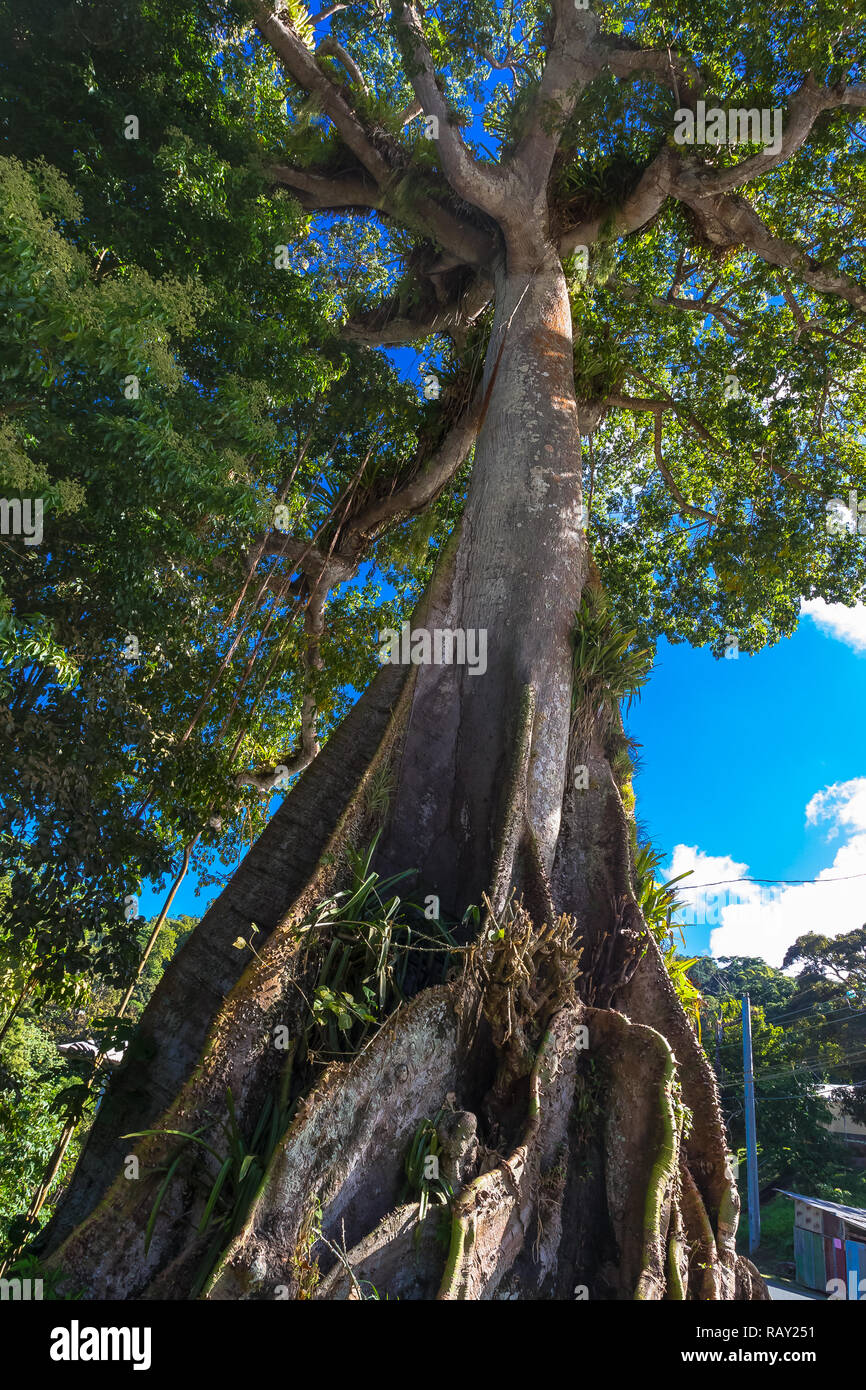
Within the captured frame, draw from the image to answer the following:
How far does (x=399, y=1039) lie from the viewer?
3.30m

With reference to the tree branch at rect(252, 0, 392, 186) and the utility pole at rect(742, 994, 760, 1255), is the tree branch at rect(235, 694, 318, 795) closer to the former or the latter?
the tree branch at rect(252, 0, 392, 186)

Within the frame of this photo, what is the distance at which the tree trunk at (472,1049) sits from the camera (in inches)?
118

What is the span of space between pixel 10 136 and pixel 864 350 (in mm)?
7949

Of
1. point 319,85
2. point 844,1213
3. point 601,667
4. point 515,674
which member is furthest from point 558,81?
point 844,1213

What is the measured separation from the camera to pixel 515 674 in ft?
16.0

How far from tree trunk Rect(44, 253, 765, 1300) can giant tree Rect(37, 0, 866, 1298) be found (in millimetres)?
15


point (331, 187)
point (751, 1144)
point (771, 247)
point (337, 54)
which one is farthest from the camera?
point (751, 1144)

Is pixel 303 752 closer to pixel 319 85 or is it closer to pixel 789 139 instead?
pixel 319 85

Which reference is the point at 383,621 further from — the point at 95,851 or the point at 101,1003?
the point at 101,1003

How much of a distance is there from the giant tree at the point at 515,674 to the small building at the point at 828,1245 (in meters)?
11.6

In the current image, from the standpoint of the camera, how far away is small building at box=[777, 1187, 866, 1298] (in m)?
14.1

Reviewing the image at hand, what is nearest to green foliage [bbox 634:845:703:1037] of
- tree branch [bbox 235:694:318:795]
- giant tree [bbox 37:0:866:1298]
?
giant tree [bbox 37:0:866:1298]

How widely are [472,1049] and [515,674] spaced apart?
2.16 m

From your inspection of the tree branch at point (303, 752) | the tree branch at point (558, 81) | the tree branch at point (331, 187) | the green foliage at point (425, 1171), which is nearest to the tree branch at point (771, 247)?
the tree branch at point (558, 81)
